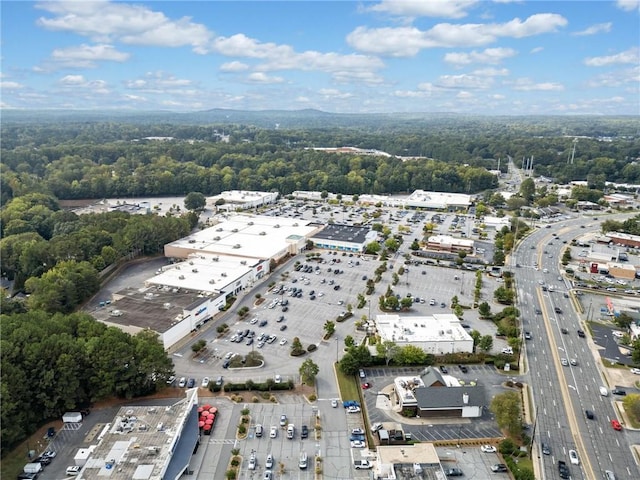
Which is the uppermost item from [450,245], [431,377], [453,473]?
[431,377]

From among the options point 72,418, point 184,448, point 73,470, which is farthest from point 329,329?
point 73,470

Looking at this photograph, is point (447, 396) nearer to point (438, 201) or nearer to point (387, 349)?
point (387, 349)

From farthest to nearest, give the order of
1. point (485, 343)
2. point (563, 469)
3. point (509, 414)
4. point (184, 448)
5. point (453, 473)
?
point (485, 343)
point (509, 414)
point (184, 448)
point (563, 469)
point (453, 473)

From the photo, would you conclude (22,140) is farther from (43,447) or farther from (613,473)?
(613,473)

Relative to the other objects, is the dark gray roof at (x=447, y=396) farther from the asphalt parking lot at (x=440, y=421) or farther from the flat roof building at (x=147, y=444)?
the flat roof building at (x=147, y=444)

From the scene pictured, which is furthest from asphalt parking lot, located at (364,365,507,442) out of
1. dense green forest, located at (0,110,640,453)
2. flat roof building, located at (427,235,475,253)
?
flat roof building, located at (427,235,475,253)

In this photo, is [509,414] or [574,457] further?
[509,414]

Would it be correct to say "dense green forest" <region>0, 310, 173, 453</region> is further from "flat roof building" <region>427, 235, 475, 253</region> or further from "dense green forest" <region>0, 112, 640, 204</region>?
"dense green forest" <region>0, 112, 640, 204</region>
